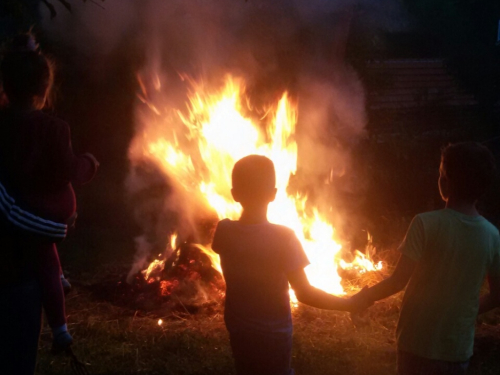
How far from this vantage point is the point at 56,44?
8.78 metres

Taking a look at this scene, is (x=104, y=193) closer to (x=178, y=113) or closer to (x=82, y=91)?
(x=82, y=91)

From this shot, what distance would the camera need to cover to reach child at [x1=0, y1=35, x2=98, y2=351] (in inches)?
95.0

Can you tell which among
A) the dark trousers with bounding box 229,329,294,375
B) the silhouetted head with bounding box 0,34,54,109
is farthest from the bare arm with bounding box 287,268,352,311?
the silhouetted head with bounding box 0,34,54,109

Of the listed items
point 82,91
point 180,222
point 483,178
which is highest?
point 82,91

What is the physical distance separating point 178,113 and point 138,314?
11.1ft

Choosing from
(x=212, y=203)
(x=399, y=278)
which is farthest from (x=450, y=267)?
(x=212, y=203)

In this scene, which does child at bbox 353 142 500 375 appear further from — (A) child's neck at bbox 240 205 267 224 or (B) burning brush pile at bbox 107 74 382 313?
(B) burning brush pile at bbox 107 74 382 313

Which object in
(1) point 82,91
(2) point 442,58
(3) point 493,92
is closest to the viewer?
(1) point 82,91

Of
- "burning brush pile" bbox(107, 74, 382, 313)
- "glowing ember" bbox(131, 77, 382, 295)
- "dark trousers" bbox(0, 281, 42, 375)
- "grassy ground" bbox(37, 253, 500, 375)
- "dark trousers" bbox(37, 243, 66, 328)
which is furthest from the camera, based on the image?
"glowing ember" bbox(131, 77, 382, 295)

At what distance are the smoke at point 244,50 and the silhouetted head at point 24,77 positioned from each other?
5570mm

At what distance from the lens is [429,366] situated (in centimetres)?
257

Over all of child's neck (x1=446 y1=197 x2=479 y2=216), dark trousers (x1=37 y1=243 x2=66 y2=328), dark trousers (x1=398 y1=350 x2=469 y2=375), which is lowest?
dark trousers (x1=398 y1=350 x2=469 y2=375)

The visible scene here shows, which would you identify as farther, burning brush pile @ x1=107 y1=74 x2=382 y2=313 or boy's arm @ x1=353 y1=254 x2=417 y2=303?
burning brush pile @ x1=107 y1=74 x2=382 y2=313

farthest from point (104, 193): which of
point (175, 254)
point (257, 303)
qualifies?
point (257, 303)
